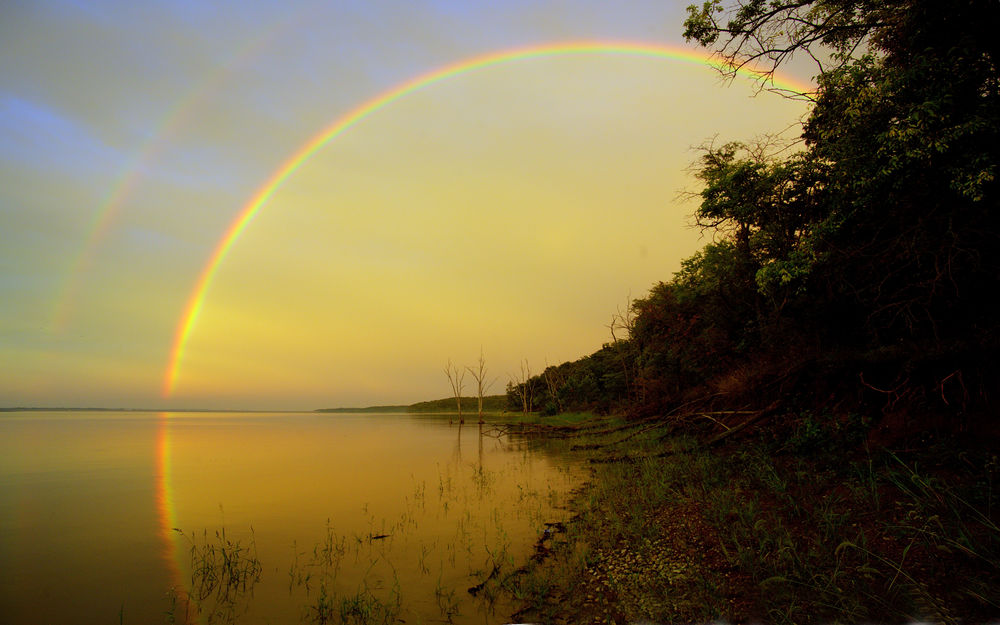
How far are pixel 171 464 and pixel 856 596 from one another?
89.3ft

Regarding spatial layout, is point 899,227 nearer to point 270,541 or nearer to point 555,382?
point 270,541

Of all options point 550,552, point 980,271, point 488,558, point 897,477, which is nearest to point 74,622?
point 488,558

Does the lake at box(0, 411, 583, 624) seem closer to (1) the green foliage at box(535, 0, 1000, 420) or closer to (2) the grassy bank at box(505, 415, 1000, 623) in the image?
(2) the grassy bank at box(505, 415, 1000, 623)

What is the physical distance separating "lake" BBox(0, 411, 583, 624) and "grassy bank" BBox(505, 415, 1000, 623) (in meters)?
1.19

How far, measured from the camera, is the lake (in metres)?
6.25

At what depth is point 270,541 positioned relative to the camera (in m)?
9.38

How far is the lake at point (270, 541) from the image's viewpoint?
6250 millimetres

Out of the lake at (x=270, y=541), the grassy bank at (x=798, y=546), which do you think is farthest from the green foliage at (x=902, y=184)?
the lake at (x=270, y=541)

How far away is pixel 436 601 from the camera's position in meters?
6.11

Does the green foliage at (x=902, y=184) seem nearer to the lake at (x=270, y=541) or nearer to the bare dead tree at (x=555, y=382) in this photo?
the lake at (x=270, y=541)

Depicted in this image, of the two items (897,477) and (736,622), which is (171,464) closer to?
(736,622)

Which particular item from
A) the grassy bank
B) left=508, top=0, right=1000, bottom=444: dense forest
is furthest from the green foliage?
the grassy bank

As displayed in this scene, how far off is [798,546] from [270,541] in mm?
9534

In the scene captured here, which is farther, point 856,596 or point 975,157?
point 975,157
